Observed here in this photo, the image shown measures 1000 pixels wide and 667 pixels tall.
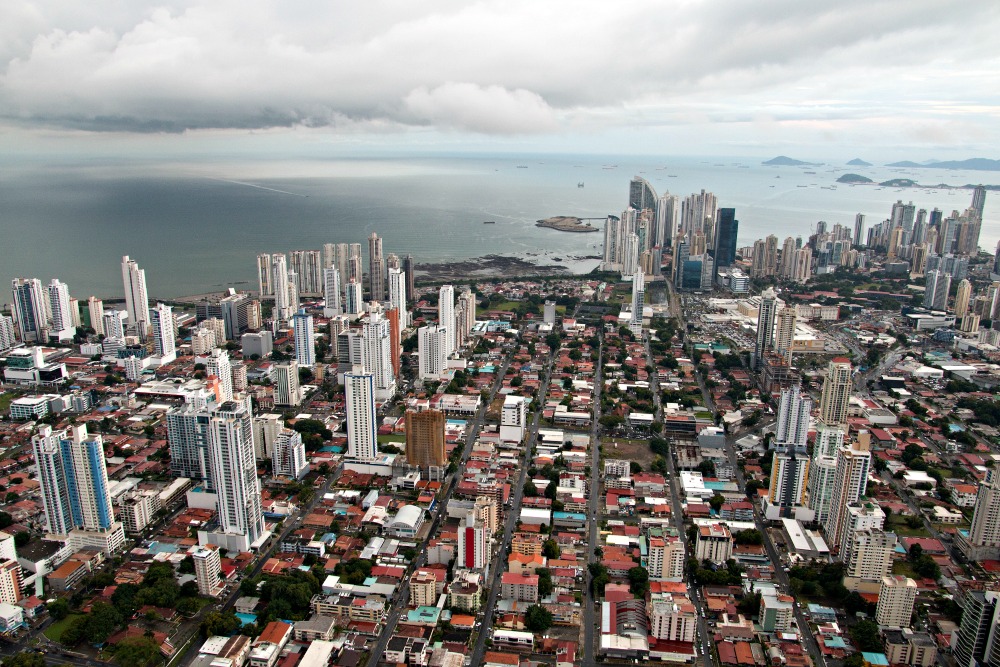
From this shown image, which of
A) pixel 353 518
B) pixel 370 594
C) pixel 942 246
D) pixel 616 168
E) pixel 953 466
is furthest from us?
pixel 616 168

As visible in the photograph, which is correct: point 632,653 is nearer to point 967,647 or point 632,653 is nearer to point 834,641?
point 834,641

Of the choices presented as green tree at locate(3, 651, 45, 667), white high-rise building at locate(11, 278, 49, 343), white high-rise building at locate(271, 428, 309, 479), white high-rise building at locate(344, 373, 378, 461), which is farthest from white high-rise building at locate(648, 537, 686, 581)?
white high-rise building at locate(11, 278, 49, 343)

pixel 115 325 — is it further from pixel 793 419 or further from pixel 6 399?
pixel 793 419

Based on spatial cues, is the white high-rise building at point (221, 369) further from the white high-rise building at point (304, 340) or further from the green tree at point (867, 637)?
the green tree at point (867, 637)

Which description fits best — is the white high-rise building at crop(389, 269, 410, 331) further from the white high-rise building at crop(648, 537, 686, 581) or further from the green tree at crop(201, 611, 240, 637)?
the green tree at crop(201, 611, 240, 637)

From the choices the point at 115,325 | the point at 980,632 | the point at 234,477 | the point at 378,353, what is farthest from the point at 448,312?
the point at 980,632

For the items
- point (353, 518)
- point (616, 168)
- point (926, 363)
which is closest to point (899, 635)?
point (353, 518)
